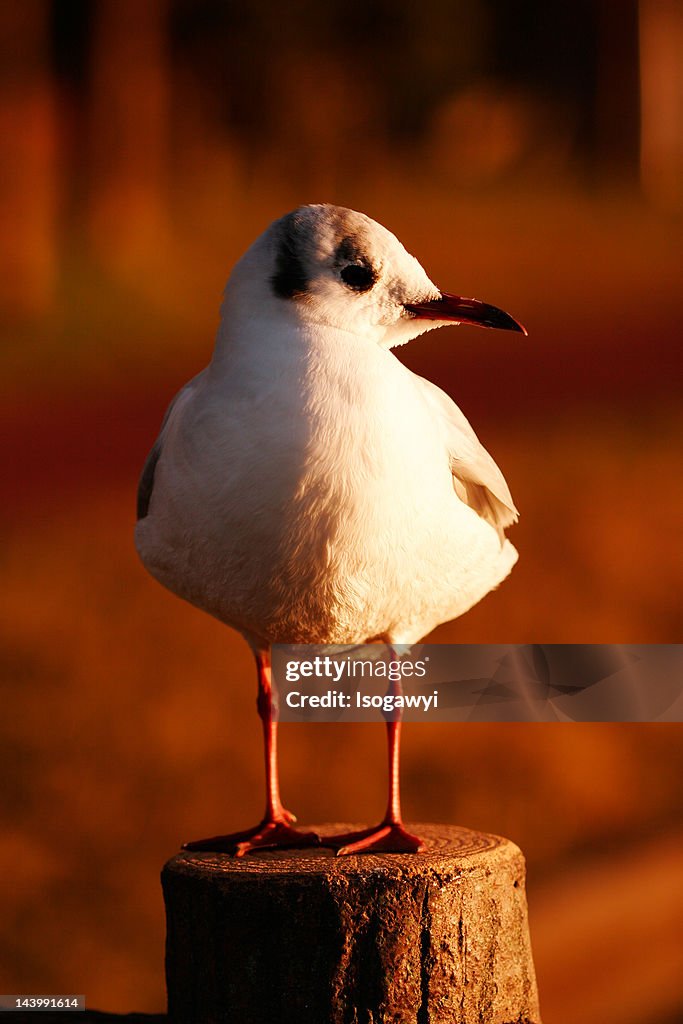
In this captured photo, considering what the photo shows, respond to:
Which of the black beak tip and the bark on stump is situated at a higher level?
the black beak tip

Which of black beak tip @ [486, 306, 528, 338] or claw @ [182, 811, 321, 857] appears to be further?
claw @ [182, 811, 321, 857]

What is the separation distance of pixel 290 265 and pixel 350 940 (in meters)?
0.93

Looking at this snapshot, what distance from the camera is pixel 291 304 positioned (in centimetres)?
173

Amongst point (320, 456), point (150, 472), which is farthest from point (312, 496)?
point (150, 472)

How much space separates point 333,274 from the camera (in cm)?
173

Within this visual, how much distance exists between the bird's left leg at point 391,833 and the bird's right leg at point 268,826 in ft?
0.20

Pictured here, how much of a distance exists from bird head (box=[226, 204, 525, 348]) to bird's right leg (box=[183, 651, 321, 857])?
0.61 metres

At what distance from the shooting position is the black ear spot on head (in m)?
1.73

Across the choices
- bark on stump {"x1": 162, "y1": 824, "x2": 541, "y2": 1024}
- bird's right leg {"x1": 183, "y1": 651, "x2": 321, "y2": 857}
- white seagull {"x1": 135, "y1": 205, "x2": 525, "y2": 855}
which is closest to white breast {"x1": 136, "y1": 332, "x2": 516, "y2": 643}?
white seagull {"x1": 135, "y1": 205, "x2": 525, "y2": 855}

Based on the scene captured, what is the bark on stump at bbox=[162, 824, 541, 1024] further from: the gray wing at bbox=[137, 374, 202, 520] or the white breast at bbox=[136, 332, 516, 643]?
the gray wing at bbox=[137, 374, 202, 520]

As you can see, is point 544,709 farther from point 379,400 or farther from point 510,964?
point 379,400

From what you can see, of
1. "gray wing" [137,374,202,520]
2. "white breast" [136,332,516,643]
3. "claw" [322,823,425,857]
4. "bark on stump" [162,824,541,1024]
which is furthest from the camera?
"gray wing" [137,374,202,520]

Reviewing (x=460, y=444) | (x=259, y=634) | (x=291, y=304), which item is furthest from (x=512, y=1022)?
(x=291, y=304)

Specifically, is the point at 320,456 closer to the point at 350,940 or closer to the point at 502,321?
the point at 502,321
